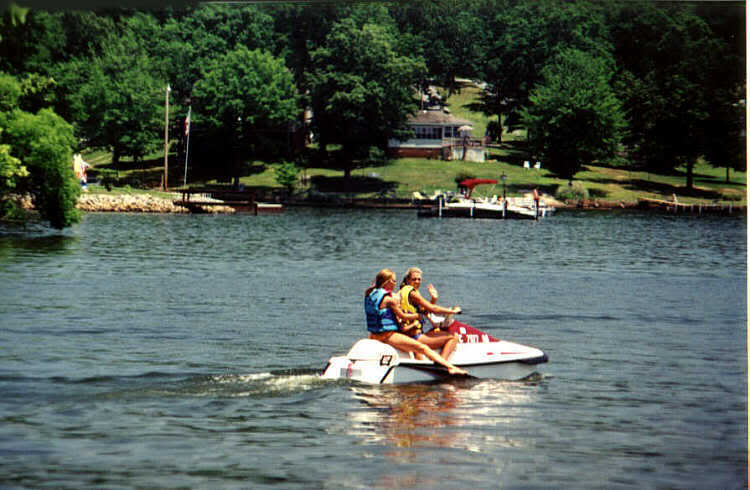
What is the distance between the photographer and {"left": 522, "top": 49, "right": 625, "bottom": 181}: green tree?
122875mm

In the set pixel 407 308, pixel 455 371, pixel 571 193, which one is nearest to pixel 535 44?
pixel 571 193

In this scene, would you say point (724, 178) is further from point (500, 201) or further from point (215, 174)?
point (215, 174)

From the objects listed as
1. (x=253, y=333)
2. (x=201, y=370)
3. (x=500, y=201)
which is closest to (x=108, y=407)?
(x=201, y=370)

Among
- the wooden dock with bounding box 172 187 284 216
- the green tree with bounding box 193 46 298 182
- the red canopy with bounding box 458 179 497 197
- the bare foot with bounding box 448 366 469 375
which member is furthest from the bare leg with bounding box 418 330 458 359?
the green tree with bounding box 193 46 298 182

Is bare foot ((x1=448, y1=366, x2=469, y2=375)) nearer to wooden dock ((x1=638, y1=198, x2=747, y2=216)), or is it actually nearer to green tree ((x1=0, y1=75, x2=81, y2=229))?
green tree ((x1=0, y1=75, x2=81, y2=229))

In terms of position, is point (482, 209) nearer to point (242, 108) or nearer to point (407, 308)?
point (242, 108)

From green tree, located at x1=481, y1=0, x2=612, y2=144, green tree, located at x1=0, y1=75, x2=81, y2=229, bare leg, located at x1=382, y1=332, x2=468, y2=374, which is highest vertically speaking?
green tree, located at x1=481, y1=0, x2=612, y2=144

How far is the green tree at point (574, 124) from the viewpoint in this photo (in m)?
123

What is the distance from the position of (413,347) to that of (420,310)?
0.78 meters

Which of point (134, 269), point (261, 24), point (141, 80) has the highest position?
point (261, 24)

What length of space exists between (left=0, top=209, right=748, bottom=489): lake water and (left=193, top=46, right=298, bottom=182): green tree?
7197 cm

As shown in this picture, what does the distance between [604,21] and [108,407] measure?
144 meters

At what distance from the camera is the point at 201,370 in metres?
22.7

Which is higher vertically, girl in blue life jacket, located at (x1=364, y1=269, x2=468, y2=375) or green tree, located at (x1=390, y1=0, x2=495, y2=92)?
green tree, located at (x1=390, y1=0, x2=495, y2=92)
